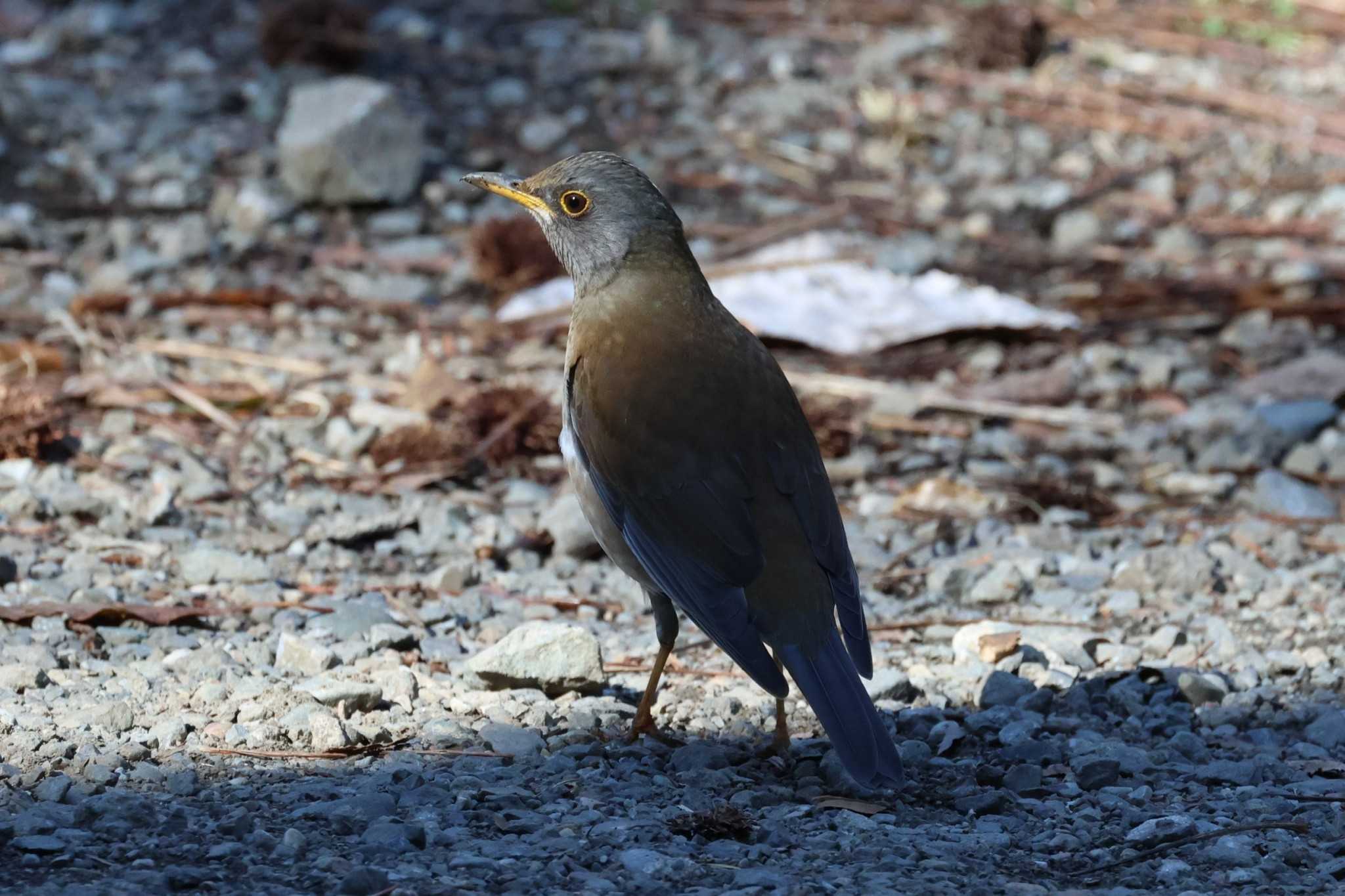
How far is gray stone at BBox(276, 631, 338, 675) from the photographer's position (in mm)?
4805

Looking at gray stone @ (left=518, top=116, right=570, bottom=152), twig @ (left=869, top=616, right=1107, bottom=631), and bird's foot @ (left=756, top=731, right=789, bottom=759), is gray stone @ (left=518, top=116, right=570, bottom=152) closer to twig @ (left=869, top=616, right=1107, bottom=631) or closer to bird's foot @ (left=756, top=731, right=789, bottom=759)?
twig @ (left=869, top=616, right=1107, bottom=631)

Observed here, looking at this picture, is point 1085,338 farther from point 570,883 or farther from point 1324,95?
point 570,883

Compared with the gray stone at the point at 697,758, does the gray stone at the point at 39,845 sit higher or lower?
higher

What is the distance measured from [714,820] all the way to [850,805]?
43cm

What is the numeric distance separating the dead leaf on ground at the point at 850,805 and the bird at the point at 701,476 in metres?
0.12

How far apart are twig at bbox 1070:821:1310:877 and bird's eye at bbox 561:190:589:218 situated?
2564 mm

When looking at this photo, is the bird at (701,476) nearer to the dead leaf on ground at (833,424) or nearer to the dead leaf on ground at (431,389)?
the dead leaf on ground at (833,424)

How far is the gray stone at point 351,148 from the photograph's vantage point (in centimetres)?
947

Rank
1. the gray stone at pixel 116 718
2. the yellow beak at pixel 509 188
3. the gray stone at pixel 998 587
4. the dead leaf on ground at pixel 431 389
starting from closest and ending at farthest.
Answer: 1. the gray stone at pixel 116 718
2. the yellow beak at pixel 509 188
3. the gray stone at pixel 998 587
4. the dead leaf on ground at pixel 431 389

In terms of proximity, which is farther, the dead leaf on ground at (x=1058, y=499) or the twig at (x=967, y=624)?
the dead leaf on ground at (x=1058, y=499)

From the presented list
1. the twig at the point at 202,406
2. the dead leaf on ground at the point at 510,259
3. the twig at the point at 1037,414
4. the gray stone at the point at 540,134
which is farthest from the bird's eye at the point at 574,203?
the gray stone at the point at 540,134

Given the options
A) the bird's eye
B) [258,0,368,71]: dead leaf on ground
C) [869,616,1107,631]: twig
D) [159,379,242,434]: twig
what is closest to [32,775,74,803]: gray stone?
the bird's eye

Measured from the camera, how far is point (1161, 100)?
11.5 metres

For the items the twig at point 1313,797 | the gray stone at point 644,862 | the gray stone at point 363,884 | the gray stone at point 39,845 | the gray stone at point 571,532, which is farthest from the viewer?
the gray stone at point 571,532
